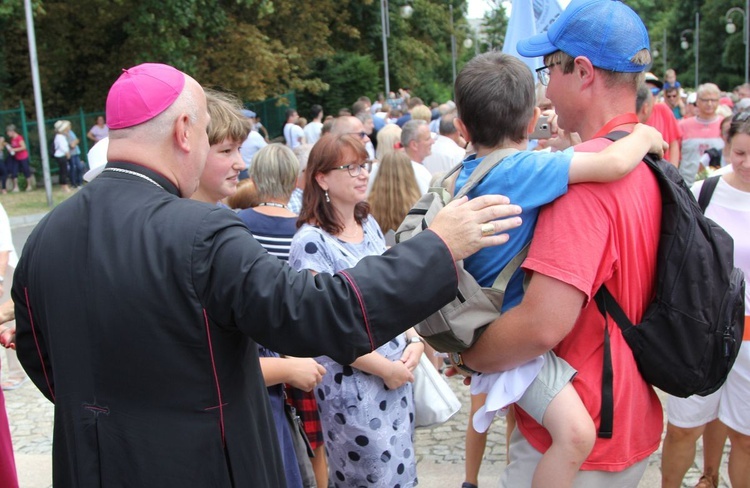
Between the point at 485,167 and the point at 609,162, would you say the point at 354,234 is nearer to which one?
the point at 485,167

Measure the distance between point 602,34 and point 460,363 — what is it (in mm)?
1069

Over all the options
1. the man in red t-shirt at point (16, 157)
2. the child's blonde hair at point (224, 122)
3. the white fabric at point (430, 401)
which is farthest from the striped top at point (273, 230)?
the man in red t-shirt at point (16, 157)

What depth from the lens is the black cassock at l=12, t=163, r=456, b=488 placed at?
5.89ft

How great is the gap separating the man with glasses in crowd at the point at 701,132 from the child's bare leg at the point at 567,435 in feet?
23.6

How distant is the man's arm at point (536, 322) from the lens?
2.01m

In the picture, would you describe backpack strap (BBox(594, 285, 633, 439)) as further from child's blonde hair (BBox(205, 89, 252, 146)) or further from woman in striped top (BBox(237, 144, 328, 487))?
child's blonde hair (BBox(205, 89, 252, 146))

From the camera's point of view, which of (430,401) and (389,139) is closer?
(430,401)

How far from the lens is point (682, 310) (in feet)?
6.77

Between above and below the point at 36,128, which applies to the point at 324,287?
above

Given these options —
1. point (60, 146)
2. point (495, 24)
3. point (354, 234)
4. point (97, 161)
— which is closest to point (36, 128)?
point (60, 146)

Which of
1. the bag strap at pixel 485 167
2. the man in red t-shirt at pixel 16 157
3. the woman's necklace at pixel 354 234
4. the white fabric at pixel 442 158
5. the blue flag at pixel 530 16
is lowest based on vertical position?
the man in red t-shirt at pixel 16 157

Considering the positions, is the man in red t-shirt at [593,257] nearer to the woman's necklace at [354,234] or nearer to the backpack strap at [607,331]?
the backpack strap at [607,331]

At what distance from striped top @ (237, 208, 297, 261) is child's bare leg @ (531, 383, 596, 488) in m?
2.31

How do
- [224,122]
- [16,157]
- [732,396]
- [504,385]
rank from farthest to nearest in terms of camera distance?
[16,157], [732,396], [224,122], [504,385]
